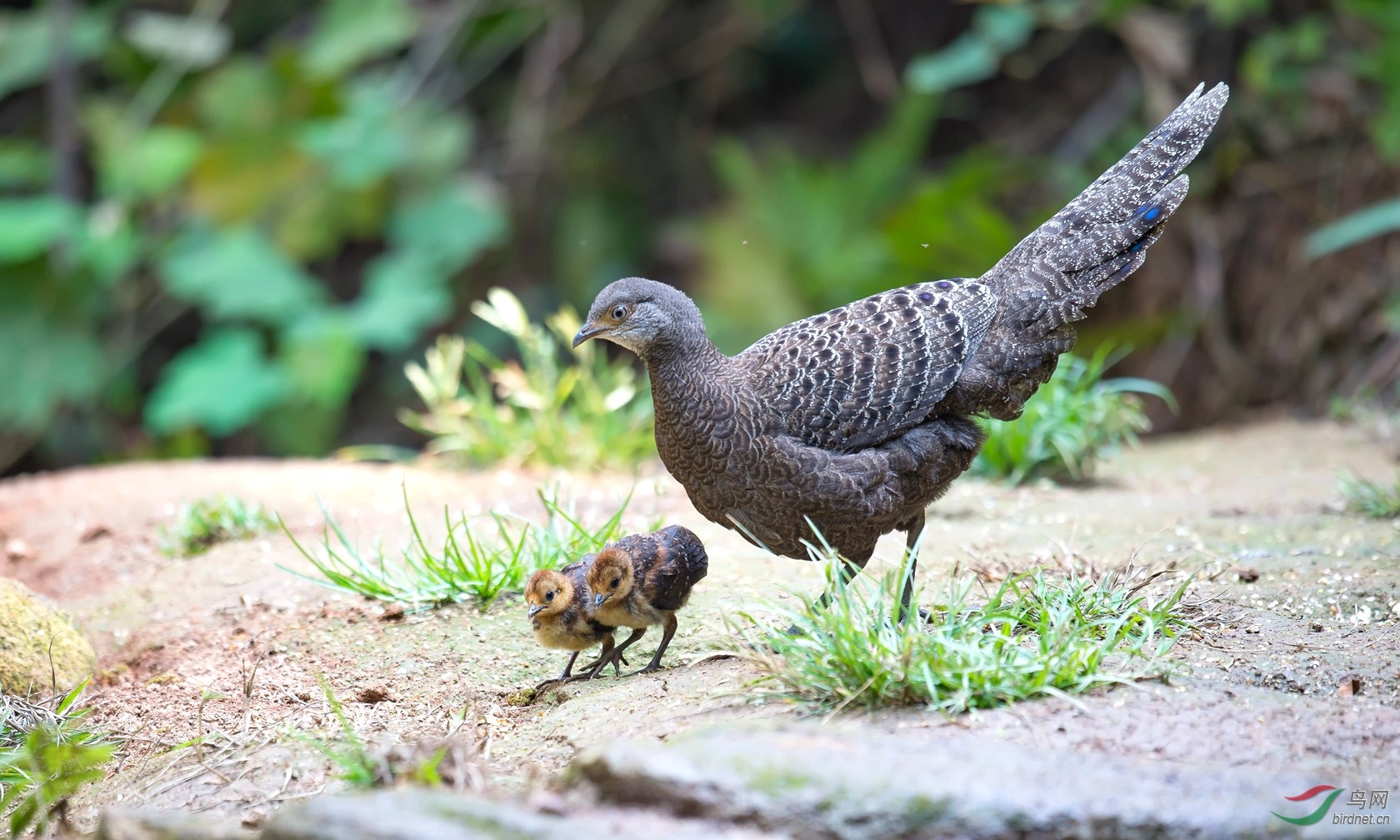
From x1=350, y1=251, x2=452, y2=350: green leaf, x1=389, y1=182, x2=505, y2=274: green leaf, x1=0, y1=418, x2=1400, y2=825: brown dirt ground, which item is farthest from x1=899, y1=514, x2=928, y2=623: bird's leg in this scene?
x1=389, y1=182, x2=505, y2=274: green leaf

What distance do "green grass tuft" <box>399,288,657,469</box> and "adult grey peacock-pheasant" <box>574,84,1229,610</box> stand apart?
2514 mm

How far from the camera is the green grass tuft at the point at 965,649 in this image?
3080 millimetres

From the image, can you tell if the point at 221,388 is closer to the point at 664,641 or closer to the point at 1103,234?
the point at 664,641

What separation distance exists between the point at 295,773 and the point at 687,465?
1451 millimetres

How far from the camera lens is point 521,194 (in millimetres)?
10625

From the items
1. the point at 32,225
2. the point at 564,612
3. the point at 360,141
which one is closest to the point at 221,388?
the point at 32,225

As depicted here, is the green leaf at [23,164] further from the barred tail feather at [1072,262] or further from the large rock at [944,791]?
the large rock at [944,791]

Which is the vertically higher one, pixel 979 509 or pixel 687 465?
pixel 687 465

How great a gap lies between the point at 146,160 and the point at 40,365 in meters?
1.75

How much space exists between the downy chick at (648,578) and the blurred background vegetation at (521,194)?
355cm

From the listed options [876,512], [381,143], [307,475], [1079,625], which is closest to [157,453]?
[381,143]

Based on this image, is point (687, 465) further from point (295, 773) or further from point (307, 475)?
point (307, 475)

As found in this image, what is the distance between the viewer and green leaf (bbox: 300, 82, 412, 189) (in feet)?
27.7

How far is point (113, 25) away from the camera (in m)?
9.73
